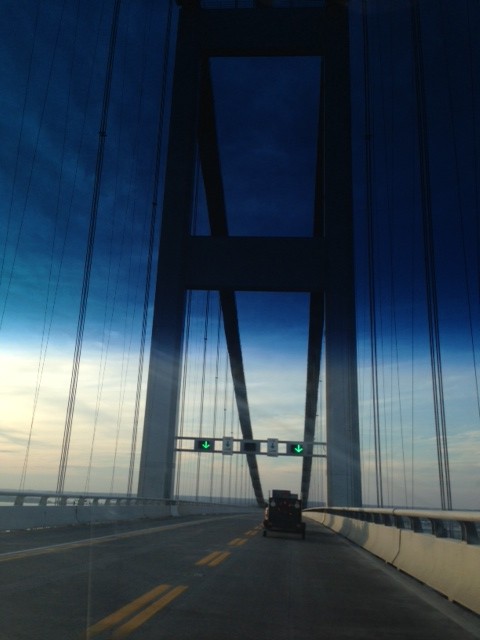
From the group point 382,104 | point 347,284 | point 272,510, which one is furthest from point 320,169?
point 272,510

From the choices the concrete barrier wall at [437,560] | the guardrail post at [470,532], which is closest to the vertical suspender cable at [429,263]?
the concrete barrier wall at [437,560]

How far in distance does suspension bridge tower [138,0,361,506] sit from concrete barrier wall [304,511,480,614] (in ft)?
60.0

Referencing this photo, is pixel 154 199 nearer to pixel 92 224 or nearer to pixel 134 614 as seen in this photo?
pixel 92 224

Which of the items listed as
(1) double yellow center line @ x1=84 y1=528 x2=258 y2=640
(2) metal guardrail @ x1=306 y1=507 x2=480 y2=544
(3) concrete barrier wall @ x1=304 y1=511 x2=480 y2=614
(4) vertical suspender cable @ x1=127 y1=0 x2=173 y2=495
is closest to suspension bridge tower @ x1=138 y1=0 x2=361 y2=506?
(4) vertical suspender cable @ x1=127 y1=0 x2=173 y2=495

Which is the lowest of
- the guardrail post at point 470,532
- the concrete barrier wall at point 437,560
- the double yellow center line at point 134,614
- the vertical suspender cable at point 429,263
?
the double yellow center line at point 134,614

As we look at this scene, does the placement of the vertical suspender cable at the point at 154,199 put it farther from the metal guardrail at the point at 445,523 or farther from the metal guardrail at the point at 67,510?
the metal guardrail at the point at 445,523

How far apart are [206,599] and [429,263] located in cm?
1327

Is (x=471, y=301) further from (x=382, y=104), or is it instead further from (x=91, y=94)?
(x=91, y=94)

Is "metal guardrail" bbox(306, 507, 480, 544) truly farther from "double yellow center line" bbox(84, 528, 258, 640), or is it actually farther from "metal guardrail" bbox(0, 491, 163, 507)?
"metal guardrail" bbox(0, 491, 163, 507)

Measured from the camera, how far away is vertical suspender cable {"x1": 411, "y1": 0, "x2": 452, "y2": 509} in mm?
14445

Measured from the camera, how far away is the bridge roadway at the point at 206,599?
5.20 m

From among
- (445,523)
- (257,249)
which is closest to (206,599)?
(445,523)

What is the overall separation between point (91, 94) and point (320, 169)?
2179 centimetres

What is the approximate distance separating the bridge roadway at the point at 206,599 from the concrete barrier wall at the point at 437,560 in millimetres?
208
